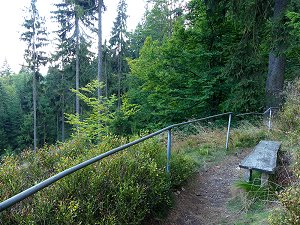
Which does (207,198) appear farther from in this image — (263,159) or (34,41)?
(34,41)

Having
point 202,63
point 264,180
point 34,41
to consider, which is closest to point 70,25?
point 34,41

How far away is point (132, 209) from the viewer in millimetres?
A: 2551

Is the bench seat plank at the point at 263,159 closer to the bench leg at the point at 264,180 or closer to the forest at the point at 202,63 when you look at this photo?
the bench leg at the point at 264,180

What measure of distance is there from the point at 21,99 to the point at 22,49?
685 inches

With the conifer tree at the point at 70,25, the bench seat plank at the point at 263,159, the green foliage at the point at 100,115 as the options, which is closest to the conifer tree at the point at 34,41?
the conifer tree at the point at 70,25

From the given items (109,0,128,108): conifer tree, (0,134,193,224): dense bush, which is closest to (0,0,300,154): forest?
(0,134,193,224): dense bush

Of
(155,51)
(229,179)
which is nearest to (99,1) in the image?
(155,51)

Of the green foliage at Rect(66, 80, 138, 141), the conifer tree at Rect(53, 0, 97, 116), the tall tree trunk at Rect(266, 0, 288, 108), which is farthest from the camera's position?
the conifer tree at Rect(53, 0, 97, 116)

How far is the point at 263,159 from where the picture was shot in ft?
13.4

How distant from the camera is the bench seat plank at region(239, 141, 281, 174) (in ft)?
12.1

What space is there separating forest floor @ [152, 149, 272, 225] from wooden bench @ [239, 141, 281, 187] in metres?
0.51

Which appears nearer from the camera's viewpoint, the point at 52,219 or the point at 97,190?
the point at 52,219

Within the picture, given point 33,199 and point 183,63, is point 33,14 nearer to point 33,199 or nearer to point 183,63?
point 183,63

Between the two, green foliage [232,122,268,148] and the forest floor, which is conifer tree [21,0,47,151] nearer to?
green foliage [232,122,268,148]
